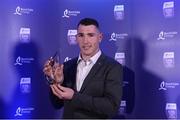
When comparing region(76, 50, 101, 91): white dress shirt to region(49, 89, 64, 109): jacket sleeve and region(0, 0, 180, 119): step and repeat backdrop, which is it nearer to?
region(49, 89, 64, 109): jacket sleeve

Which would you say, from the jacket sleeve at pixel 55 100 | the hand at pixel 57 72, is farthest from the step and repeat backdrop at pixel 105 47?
the hand at pixel 57 72

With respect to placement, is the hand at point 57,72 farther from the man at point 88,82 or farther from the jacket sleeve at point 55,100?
the jacket sleeve at point 55,100

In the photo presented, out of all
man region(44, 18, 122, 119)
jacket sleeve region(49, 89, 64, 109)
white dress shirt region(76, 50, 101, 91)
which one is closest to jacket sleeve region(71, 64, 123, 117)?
man region(44, 18, 122, 119)

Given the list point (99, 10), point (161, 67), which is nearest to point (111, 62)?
point (161, 67)

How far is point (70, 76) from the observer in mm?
2797

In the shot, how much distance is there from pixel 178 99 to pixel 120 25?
97cm

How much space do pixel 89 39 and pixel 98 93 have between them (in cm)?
43

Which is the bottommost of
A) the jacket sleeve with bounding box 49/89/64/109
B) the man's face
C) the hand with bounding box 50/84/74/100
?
the jacket sleeve with bounding box 49/89/64/109

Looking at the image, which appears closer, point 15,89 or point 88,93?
point 88,93

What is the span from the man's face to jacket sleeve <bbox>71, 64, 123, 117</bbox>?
0.71ft

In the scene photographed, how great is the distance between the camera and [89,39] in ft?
8.93

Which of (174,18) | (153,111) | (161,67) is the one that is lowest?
(153,111)

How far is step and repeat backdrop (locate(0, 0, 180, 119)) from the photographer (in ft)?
11.0

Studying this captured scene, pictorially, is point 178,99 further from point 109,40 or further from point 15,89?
point 15,89
